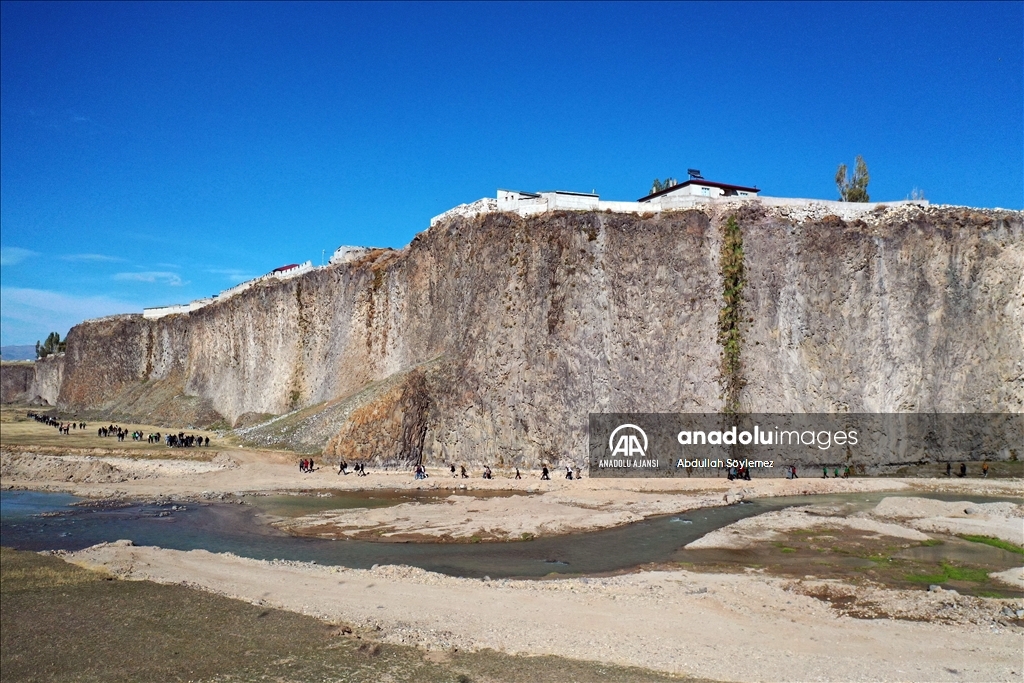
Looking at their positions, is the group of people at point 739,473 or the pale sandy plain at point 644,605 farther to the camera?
the group of people at point 739,473

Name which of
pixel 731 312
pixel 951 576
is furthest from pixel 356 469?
pixel 951 576

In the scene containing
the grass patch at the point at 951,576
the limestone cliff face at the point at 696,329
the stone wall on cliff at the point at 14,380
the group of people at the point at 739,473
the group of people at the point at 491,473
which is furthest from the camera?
the stone wall on cliff at the point at 14,380

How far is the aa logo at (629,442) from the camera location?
50031 mm

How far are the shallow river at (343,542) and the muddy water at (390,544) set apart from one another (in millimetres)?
42

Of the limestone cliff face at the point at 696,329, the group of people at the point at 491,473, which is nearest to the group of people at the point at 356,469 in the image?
the limestone cliff face at the point at 696,329

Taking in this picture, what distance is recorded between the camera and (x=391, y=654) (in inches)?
683

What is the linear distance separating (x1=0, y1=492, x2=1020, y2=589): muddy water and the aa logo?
1144 centimetres

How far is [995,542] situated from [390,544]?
86.9ft

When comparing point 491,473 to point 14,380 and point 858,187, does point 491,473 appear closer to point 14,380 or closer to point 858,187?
point 858,187

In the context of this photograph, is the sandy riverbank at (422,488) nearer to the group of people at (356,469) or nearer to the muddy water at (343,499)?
the group of people at (356,469)

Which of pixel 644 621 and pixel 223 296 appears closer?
pixel 644 621

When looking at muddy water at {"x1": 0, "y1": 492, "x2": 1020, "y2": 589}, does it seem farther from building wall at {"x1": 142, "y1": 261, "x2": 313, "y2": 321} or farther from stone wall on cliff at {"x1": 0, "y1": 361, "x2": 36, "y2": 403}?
stone wall on cliff at {"x1": 0, "y1": 361, "x2": 36, "y2": 403}

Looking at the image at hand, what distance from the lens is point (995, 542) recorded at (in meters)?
28.5

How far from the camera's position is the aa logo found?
50.0 metres
